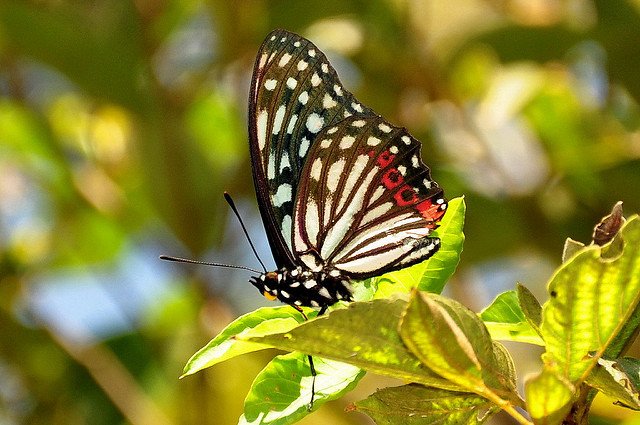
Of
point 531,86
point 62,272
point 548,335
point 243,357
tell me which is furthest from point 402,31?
point 548,335

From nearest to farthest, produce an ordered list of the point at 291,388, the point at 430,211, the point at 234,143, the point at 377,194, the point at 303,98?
the point at 291,388, the point at 430,211, the point at 303,98, the point at 377,194, the point at 234,143

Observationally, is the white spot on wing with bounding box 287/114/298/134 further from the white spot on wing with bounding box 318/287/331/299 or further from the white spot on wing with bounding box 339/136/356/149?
the white spot on wing with bounding box 318/287/331/299

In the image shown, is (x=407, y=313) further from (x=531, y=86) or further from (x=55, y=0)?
(x=55, y=0)

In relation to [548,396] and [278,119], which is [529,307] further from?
[278,119]

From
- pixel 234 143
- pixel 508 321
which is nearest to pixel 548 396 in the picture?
pixel 508 321

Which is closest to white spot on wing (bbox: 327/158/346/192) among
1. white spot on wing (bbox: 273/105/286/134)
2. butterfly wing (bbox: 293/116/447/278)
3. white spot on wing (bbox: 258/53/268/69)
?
butterfly wing (bbox: 293/116/447/278)

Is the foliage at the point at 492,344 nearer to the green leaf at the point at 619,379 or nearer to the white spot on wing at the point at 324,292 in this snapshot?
the green leaf at the point at 619,379
